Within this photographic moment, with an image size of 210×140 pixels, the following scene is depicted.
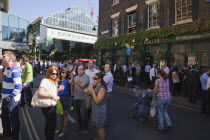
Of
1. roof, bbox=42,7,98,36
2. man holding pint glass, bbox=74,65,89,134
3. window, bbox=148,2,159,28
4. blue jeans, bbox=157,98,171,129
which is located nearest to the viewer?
man holding pint glass, bbox=74,65,89,134

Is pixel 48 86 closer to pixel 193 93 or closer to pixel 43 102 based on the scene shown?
pixel 43 102

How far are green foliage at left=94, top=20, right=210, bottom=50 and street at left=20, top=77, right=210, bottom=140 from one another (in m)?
5.93

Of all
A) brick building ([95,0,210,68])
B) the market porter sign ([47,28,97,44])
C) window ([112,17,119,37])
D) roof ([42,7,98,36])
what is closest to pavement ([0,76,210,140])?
brick building ([95,0,210,68])

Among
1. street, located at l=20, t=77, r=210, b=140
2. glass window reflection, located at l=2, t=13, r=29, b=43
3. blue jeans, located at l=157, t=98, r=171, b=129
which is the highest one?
glass window reflection, located at l=2, t=13, r=29, b=43

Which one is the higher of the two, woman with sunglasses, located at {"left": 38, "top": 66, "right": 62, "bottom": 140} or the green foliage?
the green foliage

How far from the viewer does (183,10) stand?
11.8 meters

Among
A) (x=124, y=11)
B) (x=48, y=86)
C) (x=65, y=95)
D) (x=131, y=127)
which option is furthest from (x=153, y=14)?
(x=48, y=86)

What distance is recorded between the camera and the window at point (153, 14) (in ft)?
45.1

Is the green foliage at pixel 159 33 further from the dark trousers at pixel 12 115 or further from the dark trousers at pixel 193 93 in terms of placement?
the dark trousers at pixel 12 115

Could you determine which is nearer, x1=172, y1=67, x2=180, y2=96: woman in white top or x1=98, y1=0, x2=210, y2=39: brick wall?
x1=172, y1=67, x2=180, y2=96: woman in white top

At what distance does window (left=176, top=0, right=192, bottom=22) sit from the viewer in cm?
1148

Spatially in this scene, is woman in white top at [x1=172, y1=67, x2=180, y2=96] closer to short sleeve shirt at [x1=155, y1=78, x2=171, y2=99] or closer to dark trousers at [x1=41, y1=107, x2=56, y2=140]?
short sleeve shirt at [x1=155, y1=78, x2=171, y2=99]

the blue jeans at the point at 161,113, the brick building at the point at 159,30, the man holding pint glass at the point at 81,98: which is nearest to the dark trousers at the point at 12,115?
the man holding pint glass at the point at 81,98

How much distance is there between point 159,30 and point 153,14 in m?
1.95
